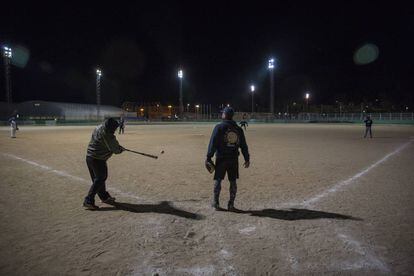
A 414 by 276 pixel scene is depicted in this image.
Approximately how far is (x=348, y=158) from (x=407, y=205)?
7237 millimetres

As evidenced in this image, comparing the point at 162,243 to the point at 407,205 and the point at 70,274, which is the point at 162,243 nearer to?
the point at 70,274

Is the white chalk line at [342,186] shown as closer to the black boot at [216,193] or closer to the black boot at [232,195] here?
the black boot at [232,195]

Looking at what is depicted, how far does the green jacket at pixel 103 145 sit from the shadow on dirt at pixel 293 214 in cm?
253

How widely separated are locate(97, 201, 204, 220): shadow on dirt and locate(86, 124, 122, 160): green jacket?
0.99 metres

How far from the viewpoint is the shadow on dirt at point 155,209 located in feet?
20.1

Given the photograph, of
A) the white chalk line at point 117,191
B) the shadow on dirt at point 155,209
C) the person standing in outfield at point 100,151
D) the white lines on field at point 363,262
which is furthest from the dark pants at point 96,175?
the white lines on field at point 363,262

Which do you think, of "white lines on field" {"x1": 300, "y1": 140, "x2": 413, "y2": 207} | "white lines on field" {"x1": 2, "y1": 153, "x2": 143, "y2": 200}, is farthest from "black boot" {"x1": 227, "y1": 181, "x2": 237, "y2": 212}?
"white lines on field" {"x1": 2, "y1": 153, "x2": 143, "y2": 200}

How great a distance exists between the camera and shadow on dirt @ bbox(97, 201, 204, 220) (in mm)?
6129

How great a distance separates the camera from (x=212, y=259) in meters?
4.26

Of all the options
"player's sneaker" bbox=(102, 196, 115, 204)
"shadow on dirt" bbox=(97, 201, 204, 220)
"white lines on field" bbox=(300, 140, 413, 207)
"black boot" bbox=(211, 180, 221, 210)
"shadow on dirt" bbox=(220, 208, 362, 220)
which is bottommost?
"shadow on dirt" bbox=(97, 201, 204, 220)

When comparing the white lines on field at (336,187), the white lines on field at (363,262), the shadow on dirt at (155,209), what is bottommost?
the white lines on field at (363,262)

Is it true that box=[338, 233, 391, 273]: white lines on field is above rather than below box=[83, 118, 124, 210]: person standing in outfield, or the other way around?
below

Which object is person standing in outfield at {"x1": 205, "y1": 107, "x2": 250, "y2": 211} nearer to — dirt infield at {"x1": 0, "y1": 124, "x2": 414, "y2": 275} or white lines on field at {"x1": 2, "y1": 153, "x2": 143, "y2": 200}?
dirt infield at {"x1": 0, "y1": 124, "x2": 414, "y2": 275}

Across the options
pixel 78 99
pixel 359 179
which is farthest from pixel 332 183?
pixel 78 99
